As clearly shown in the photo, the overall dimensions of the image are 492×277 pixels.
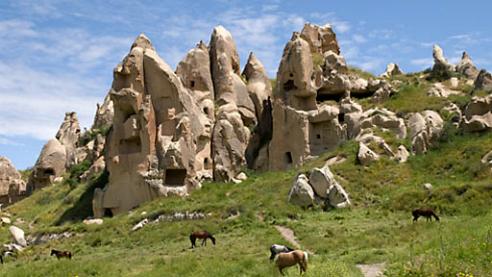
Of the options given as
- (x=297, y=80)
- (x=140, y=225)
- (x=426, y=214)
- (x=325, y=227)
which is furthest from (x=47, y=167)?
(x=426, y=214)

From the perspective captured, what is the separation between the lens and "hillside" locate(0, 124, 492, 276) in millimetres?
16406

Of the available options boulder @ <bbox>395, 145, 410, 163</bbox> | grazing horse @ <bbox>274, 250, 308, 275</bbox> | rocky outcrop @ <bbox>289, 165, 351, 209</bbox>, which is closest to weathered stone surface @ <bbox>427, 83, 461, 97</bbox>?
boulder @ <bbox>395, 145, 410, 163</bbox>

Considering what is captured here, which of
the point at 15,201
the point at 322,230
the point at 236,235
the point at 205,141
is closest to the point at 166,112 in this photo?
the point at 205,141

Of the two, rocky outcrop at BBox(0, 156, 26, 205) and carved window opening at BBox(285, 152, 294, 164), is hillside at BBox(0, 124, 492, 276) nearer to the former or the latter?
carved window opening at BBox(285, 152, 294, 164)

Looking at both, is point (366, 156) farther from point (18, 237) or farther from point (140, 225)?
point (18, 237)

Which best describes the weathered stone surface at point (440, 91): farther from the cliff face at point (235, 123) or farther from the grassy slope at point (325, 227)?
the grassy slope at point (325, 227)

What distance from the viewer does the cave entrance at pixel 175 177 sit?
3928cm

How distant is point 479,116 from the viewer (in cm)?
3622

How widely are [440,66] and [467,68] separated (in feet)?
12.1

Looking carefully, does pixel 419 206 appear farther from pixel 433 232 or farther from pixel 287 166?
pixel 287 166

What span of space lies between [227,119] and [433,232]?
2439cm

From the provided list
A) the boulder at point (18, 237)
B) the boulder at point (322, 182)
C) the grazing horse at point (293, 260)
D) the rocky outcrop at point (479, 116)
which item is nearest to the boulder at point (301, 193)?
the boulder at point (322, 182)

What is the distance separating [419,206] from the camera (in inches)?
1111

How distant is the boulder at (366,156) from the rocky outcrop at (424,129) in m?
2.57
